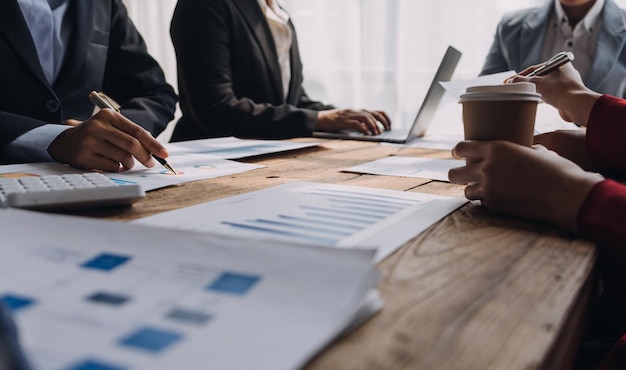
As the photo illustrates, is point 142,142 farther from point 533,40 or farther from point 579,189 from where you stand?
point 533,40

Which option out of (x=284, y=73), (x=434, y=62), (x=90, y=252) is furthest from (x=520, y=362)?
(x=434, y=62)

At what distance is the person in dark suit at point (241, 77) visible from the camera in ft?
4.99

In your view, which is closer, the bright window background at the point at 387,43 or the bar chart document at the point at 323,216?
the bar chart document at the point at 323,216

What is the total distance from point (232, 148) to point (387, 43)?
168cm

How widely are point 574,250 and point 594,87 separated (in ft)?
5.33

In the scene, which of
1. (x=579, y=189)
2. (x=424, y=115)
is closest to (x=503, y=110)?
(x=579, y=189)

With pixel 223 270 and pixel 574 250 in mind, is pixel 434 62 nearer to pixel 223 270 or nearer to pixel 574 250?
pixel 574 250

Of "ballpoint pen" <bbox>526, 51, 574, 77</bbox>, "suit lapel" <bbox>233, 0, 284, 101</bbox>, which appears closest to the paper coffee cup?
"ballpoint pen" <bbox>526, 51, 574, 77</bbox>

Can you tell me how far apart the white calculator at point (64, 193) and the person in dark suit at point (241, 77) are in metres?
0.88

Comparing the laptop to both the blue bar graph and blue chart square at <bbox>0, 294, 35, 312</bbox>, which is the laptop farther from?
blue chart square at <bbox>0, 294, 35, 312</bbox>

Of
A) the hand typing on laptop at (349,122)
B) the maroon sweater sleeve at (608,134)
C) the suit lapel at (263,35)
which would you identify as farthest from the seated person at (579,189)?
the suit lapel at (263,35)

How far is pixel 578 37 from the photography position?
6.51 ft

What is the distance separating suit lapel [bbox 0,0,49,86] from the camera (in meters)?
1.23

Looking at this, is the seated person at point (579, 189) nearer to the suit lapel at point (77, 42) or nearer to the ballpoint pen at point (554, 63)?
the ballpoint pen at point (554, 63)
